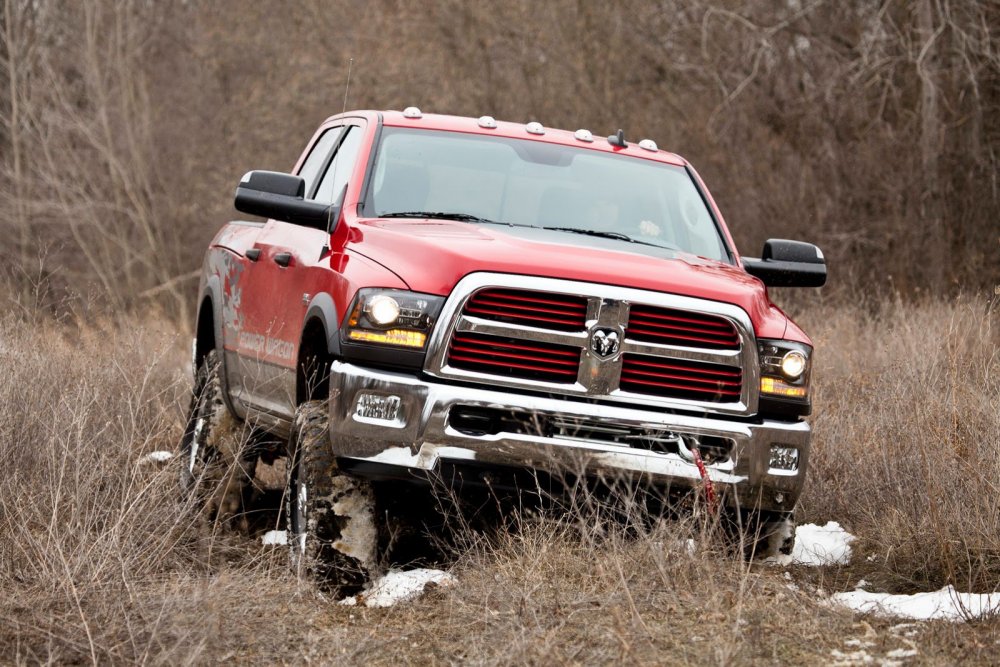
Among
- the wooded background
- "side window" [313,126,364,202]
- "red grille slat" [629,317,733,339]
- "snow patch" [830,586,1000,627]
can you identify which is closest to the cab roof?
"side window" [313,126,364,202]

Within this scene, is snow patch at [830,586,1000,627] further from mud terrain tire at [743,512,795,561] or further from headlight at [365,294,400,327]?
headlight at [365,294,400,327]

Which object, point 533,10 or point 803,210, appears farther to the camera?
point 533,10

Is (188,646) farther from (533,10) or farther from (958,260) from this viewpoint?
(533,10)

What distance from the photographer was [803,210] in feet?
62.0

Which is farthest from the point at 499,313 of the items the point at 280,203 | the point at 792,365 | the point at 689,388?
the point at 280,203

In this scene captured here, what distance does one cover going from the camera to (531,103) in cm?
2262

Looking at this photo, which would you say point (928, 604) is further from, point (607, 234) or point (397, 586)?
point (607, 234)

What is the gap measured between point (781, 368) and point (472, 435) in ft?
4.32

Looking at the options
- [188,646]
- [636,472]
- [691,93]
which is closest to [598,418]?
[636,472]

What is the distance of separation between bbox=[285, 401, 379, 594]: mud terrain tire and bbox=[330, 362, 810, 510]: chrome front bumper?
0.25 metres

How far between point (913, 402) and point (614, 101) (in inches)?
571

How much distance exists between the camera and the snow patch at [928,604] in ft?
16.5

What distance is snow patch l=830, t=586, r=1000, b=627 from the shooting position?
5.03 m

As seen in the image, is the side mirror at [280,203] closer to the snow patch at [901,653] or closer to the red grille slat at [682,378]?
the red grille slat at [682,378]
